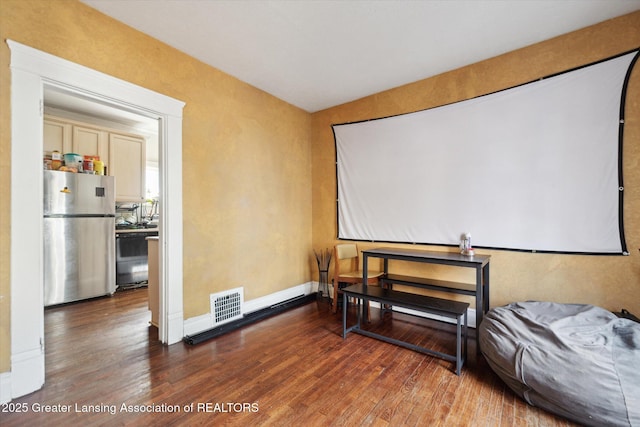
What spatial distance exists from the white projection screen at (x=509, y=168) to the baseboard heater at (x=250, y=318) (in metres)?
1.18

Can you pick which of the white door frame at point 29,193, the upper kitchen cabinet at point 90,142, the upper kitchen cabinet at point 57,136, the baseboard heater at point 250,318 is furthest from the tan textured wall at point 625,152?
the upper kitchen cabinet at point 57,136

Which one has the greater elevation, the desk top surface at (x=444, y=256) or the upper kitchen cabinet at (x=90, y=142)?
the upper kitchen cabinet at (x=90, y=142)

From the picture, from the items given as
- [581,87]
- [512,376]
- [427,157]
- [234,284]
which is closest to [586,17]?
[581,87]

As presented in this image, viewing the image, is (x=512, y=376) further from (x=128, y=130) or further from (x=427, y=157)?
(x=128, y=130)

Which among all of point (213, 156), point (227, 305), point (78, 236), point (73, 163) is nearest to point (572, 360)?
point (227, 305)

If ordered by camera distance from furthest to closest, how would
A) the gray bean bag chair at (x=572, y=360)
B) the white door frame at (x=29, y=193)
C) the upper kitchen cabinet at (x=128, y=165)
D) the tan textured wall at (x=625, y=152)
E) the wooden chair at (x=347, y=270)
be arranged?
1. the upper kitchen cabinet at (x=128, y=165)
2. the wooden chair at (x=347, y=270)
3. the tan textured wall at (x=625, y=152)
4. the white door frame at (x=29, y=193)
5. the gray bean bag chair at (x=572, y=360)

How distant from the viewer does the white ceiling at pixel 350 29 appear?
2064 mm

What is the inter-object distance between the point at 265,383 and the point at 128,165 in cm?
448

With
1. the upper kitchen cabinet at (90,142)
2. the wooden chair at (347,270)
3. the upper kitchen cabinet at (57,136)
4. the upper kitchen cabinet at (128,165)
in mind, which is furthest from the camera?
the upper kitchen cabinet at (128,165)

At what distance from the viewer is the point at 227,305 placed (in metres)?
2.99

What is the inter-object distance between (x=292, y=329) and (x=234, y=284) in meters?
0.82

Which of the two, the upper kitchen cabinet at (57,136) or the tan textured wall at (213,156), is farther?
the upper kitchen cabinet at (57,136)

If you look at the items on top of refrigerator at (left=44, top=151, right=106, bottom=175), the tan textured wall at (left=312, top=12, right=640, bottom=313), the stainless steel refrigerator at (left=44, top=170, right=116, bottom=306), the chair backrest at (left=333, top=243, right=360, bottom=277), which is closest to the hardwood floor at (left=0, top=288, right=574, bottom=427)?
the tan textured wall at (left=312, top=12, right=640, bottom=313)

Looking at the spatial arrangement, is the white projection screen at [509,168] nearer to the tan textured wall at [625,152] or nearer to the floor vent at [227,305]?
the tan textured wall at [625,152]
